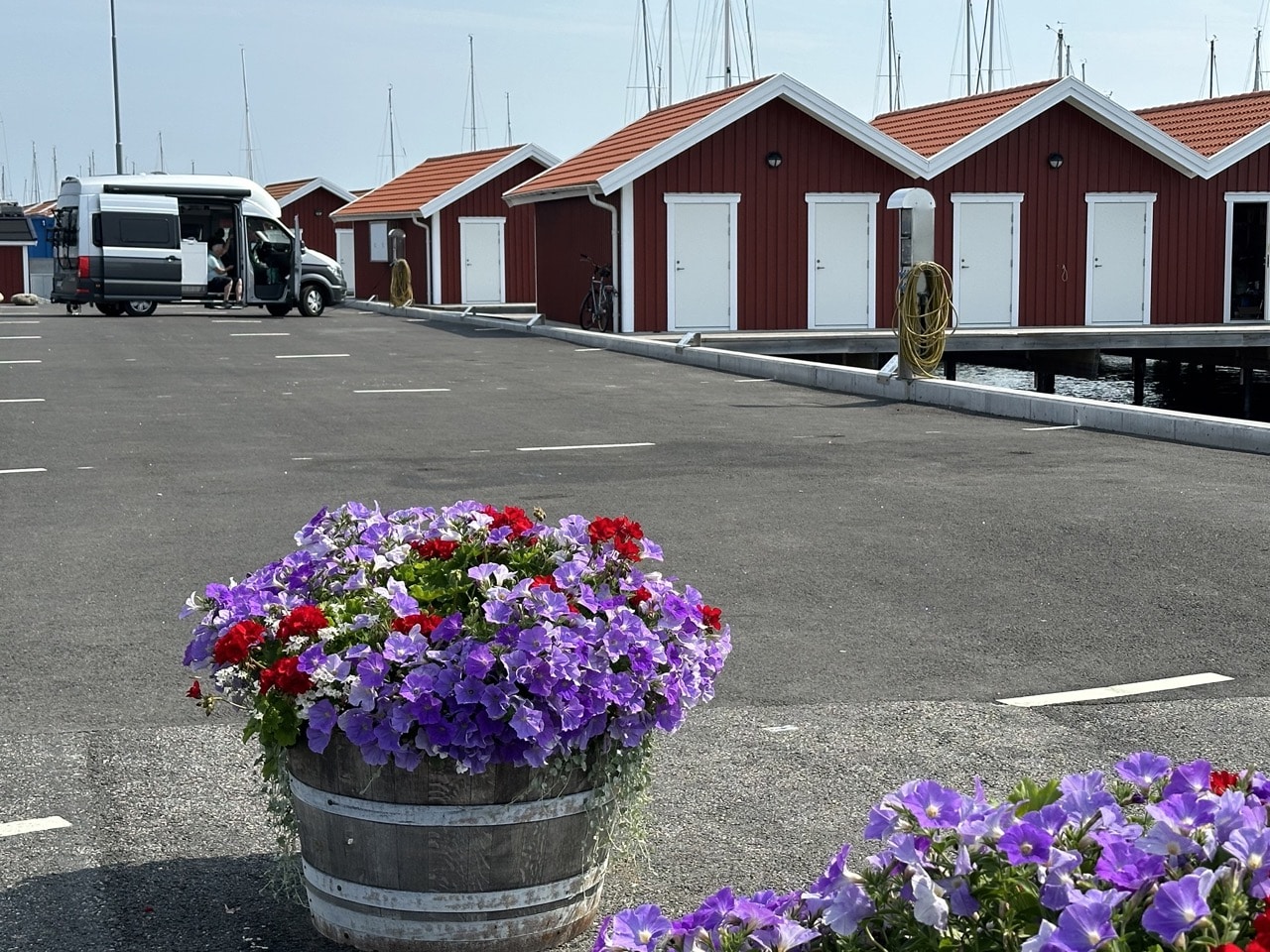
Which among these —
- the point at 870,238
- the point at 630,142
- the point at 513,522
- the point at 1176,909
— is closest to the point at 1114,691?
the point at 513,522

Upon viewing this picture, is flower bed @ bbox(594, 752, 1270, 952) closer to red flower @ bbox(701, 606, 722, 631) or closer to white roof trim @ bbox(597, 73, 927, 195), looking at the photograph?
red flower @ bbox(701, 606, 722, 631)

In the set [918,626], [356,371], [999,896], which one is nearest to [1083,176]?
[356,371]

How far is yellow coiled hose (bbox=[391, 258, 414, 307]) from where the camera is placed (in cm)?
4066

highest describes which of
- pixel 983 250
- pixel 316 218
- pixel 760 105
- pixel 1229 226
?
pixel 760 105

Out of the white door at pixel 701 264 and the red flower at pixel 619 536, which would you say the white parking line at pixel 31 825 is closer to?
the red flower at pixel 619 536

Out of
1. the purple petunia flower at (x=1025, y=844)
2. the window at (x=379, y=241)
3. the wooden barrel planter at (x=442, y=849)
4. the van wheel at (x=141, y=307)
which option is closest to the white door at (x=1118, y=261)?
the van wheel at (x=141, y=307)

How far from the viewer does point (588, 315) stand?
29.7 m

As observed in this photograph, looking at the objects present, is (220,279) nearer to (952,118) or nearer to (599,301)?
(599,301)

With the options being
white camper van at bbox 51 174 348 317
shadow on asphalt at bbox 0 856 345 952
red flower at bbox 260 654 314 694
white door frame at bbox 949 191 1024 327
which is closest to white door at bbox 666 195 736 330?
white door frame at bbox 949 191 1024 327

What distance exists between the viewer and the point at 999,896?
226cm

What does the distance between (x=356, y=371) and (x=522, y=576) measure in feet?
61.0

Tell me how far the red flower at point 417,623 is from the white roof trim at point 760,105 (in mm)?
24920

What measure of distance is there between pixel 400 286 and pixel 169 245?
7.47 m

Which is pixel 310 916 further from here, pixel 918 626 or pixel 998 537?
pixel 998 537
